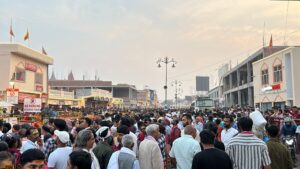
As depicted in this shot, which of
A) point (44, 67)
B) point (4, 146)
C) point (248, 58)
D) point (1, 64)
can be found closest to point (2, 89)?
point (1, 64)

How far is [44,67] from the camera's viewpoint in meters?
42.7

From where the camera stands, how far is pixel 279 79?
35.2 meters

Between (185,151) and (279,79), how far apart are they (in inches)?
1267

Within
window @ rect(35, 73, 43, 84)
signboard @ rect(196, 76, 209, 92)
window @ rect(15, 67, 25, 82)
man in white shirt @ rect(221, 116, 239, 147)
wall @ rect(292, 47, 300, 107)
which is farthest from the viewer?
signboard @ rect(196, 76, 209, 92)

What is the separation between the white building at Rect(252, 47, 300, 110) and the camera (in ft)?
104

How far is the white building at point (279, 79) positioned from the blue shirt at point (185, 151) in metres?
28.8

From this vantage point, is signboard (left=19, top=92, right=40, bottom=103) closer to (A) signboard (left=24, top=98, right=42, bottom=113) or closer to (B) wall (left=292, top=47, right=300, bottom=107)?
(A) signboard (left=24, top=98, right=42, bottom=113)

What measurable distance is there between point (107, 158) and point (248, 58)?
5052 centimetres

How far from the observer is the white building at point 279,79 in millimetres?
31672

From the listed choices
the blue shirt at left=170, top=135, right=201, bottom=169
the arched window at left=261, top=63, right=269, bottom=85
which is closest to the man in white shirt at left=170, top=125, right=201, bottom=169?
the blue shirt at left=170, top=135, right=201, bottom=169

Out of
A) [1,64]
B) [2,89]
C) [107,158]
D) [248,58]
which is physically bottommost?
[107,158]

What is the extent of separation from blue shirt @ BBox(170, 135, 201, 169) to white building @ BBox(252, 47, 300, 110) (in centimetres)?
2885

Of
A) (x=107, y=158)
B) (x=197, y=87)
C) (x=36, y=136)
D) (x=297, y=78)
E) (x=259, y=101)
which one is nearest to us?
(x=107, y=158)

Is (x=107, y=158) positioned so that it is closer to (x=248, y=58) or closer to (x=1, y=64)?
(x=1, y=64)
